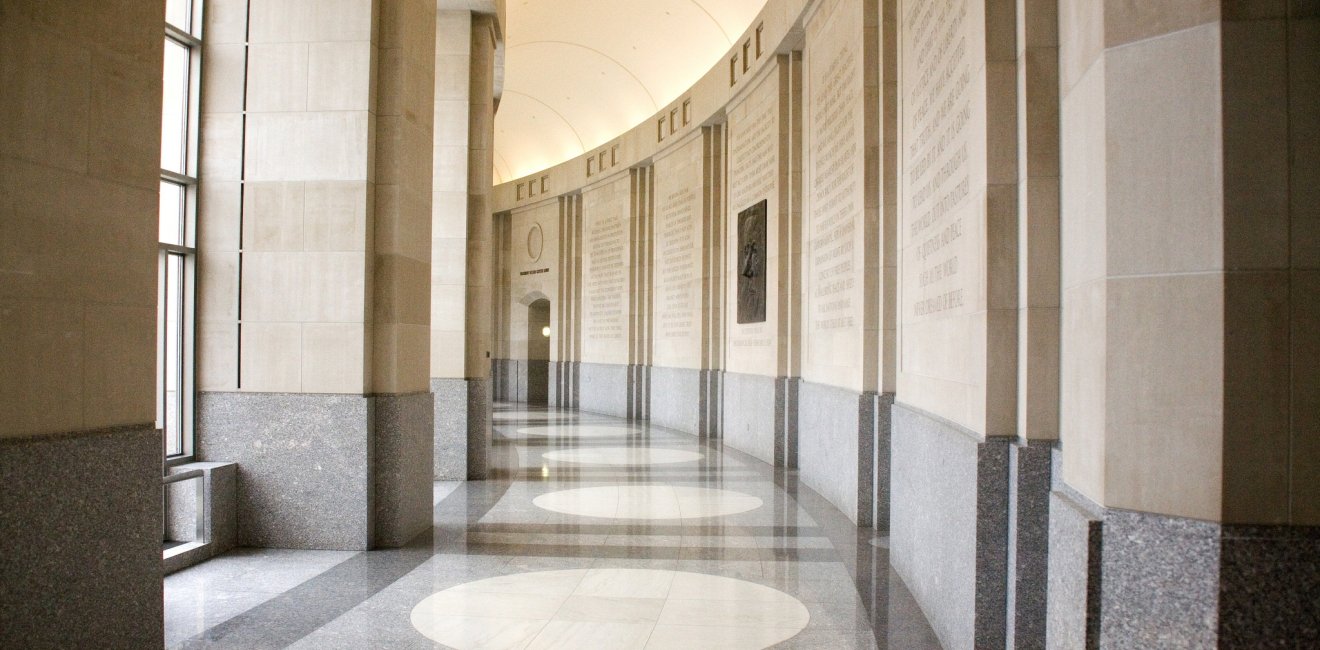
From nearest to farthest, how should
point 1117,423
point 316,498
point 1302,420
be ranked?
1. point 1302,420
2. point 1117,423
3. point 316,498

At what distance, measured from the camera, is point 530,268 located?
24484 millimetres

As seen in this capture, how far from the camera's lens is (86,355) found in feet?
11.6

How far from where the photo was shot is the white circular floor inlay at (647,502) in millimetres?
8367

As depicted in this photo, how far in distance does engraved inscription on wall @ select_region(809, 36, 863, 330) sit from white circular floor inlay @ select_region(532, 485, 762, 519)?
2157 millimetres

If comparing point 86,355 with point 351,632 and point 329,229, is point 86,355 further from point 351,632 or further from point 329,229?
point 329,229

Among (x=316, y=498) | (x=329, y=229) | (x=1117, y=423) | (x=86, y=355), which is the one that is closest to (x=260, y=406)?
(x=316, y=498)

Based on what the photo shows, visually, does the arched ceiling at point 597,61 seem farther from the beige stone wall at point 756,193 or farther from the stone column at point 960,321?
the stone column at point 960,321

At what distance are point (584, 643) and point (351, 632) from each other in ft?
4.19

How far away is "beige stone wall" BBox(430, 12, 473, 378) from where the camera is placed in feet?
35.0

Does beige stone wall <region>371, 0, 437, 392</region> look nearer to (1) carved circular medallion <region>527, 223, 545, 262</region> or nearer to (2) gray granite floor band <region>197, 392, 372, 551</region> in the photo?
(2) gray granite floor band <region>197, 392, 372, 551</region>

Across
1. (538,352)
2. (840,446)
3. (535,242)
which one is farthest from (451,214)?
(538,352)

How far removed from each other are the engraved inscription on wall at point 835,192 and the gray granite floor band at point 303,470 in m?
4.71

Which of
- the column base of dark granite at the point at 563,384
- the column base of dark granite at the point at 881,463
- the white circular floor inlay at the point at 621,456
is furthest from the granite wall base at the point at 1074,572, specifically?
the column base of dark granite at the point at 563,384

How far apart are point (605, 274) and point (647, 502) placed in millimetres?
12397
